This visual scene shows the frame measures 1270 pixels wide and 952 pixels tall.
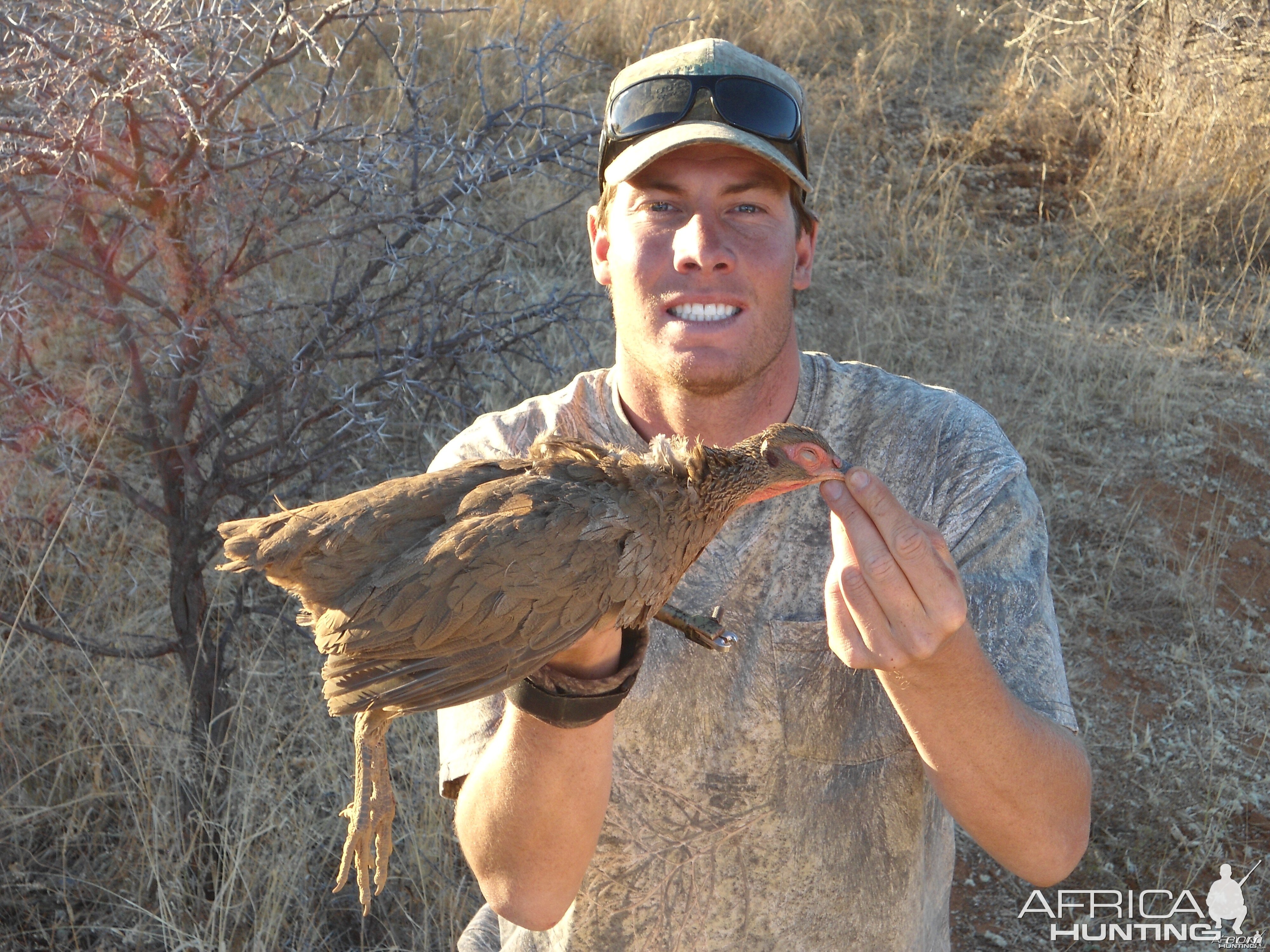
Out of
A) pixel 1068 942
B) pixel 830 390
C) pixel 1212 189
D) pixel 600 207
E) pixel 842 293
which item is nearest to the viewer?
pixel 830 390

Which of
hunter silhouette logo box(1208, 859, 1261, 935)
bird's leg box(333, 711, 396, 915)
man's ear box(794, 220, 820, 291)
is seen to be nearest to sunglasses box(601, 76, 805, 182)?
man's ear box(794, 220, 820, 291)

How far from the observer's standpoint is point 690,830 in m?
3.07

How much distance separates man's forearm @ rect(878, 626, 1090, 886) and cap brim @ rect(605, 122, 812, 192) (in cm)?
148

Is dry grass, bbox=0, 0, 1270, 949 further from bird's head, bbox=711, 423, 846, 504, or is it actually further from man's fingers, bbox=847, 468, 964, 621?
man's fingers, bbox=847, 468, 964, 621

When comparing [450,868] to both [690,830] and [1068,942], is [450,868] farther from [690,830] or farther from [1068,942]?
[1068,942]

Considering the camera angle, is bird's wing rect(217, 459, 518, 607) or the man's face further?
the man's face

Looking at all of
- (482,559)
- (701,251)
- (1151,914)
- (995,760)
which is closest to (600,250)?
(701,251)

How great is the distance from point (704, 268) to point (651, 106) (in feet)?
1.96

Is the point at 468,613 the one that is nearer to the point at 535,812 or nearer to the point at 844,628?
the point at 535,812

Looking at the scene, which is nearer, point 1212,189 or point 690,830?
point 690,830

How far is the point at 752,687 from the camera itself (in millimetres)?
3072

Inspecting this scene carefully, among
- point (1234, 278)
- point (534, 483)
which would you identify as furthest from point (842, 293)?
point (534, 483)

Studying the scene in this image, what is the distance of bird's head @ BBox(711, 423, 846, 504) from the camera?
8.63ft

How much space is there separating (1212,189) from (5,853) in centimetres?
845
